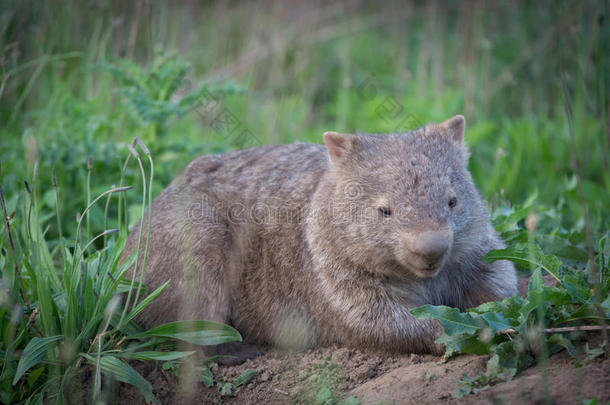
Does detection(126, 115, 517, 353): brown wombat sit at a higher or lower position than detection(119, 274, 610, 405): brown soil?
higher

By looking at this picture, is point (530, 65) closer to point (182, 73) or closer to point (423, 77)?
point (423, 77)

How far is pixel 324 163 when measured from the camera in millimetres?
4336

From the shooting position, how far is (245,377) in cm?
368

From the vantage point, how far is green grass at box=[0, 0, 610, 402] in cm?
365

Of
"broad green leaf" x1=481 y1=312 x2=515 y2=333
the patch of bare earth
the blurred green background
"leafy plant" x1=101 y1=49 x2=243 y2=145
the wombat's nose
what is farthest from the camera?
the blurred green background

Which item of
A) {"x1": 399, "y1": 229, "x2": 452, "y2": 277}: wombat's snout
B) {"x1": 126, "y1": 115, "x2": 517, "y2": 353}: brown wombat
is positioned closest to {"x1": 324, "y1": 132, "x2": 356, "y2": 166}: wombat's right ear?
{"x1": 126, "y1": 115, "x2": 517, "y2": 353}: brown wombat

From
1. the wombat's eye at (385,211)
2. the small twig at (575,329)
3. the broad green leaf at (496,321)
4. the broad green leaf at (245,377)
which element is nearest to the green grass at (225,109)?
the small twig at (575,329)

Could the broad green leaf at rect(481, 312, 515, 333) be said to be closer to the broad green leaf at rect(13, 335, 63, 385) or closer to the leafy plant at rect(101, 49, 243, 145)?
the broad green leaf at rect(13, 335, 63, 385)

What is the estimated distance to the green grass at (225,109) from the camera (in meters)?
3.65

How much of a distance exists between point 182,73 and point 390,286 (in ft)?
9.11

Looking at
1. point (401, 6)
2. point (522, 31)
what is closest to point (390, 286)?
point (522, 31)

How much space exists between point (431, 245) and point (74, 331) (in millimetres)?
1983

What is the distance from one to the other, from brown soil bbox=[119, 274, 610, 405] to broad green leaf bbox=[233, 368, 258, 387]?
0.08 feet

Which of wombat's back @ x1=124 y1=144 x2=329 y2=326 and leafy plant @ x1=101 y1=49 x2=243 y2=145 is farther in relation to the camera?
leafy plant @ x1=101 y1=49 x2=243 y2=145
